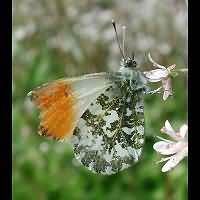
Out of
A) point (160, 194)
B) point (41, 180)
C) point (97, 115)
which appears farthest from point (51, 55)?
point (97, 115)

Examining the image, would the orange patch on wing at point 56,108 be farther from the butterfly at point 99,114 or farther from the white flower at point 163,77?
the white flower at point 163,77

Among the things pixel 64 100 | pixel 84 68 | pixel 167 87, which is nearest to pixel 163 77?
pixel 167 87

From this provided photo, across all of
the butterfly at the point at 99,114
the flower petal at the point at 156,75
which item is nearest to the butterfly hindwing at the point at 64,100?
the butterfly at the point at 99,114

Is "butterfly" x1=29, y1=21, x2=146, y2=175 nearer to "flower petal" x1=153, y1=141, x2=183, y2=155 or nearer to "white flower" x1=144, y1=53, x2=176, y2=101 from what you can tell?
"white flower" x1=144, y1=53, x2=176, y2=101

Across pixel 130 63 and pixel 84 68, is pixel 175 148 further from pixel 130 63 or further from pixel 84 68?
pixel 84 68
